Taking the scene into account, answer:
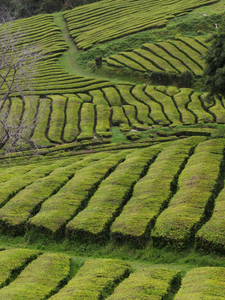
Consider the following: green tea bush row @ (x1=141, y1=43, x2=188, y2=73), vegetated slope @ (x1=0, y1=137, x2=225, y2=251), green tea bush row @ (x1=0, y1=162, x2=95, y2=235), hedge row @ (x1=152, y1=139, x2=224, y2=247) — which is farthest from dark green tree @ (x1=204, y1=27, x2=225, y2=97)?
green tea bush row @ (x1=141, y1=43, x2=188, y2=73)

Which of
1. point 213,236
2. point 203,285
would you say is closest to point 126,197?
point 213,236

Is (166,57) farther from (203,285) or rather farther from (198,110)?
(203,285)

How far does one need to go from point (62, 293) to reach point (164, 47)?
59730mm

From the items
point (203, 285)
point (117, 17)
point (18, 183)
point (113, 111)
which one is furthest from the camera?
point (117, 17)

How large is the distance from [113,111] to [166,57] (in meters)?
22.0

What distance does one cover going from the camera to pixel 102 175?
22141 mm

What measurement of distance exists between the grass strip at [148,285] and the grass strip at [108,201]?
4.25 meters

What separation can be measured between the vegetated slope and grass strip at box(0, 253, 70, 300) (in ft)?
7.51

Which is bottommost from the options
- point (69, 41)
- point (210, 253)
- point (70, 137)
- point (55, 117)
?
point (210, 253)

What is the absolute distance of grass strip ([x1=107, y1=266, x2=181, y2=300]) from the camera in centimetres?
1084

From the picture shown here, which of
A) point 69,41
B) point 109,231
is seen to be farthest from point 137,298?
point 69,41

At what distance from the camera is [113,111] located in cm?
4525

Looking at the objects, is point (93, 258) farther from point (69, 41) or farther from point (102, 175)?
point (69, 41)

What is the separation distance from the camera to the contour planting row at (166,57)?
56.9 m
